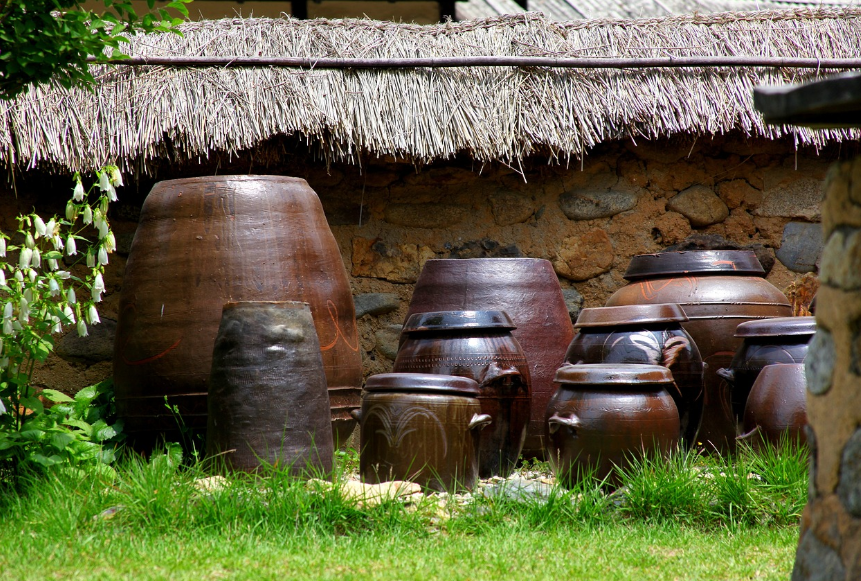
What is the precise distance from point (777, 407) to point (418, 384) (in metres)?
1.29

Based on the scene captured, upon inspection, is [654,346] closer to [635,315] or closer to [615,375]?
[635,315]

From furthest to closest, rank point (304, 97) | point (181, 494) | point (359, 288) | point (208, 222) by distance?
point (359, 288), point (304, 97), point (208, 222), point (181, 494)

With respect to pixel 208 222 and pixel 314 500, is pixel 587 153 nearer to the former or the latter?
pixel 208 222

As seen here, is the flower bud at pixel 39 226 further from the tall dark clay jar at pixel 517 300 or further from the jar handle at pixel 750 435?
the jar handle at pixel 750 435

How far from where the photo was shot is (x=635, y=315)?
3.48 m

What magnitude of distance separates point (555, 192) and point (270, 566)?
2621 millimetres

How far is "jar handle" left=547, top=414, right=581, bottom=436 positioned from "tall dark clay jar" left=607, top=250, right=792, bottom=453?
0.92m

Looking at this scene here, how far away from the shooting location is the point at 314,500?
2689mm

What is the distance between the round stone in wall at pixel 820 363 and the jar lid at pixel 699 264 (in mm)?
2249

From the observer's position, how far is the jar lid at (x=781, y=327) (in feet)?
11.0

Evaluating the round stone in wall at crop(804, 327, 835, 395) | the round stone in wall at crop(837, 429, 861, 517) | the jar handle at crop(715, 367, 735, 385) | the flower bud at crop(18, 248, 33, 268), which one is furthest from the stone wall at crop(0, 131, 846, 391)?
the round stone in wall at crop(837, 429, 861, 517)

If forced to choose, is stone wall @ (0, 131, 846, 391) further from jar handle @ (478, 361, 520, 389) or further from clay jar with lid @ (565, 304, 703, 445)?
jar handle @ (478, 361, 520, 389)

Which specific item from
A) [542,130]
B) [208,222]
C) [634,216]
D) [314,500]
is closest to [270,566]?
[314,500]

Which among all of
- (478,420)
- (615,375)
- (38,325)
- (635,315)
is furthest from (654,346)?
(38,325)
